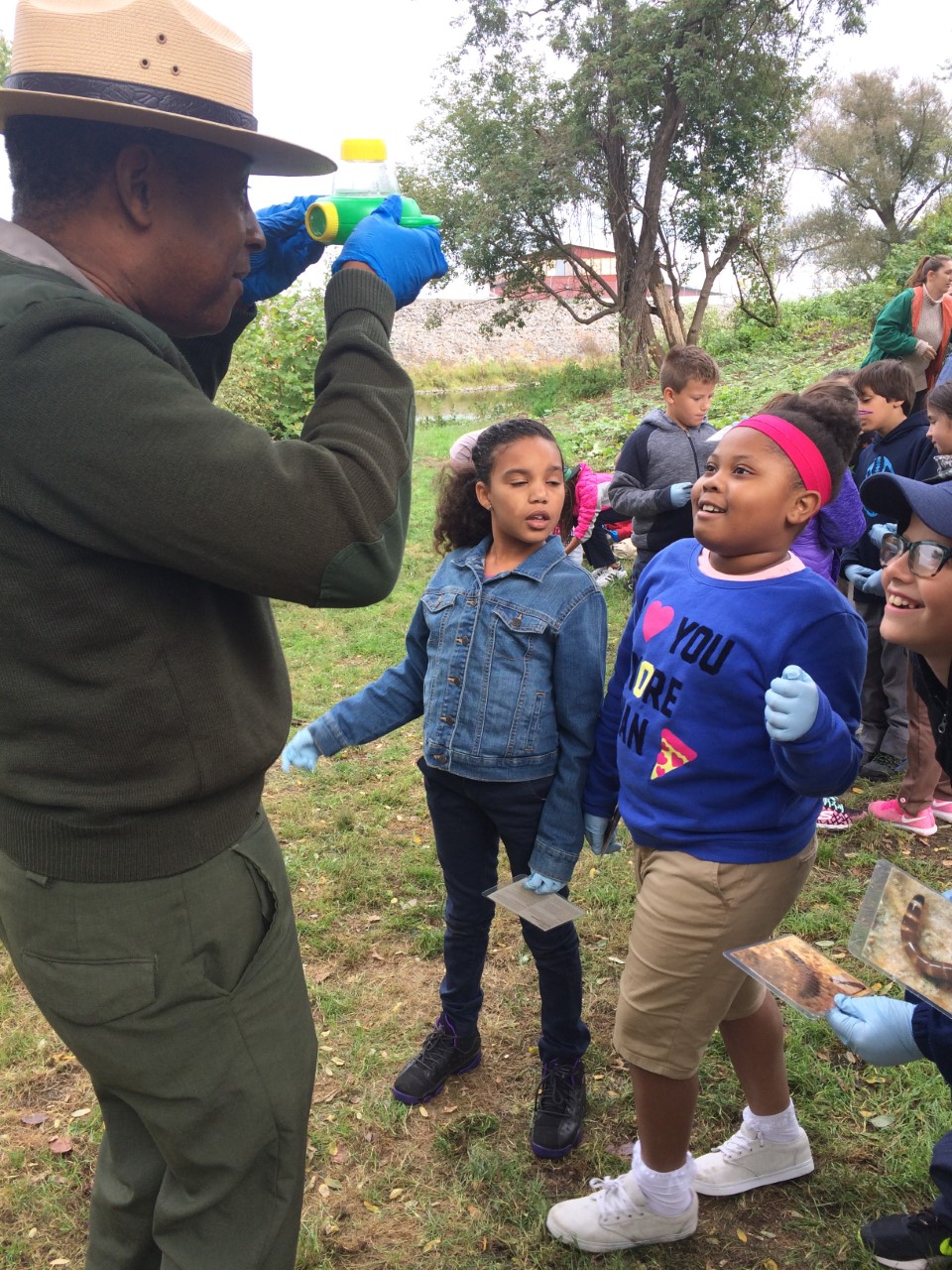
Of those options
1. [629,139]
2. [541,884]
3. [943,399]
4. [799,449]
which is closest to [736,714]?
[799,449]

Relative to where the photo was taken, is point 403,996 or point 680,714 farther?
point 403,996

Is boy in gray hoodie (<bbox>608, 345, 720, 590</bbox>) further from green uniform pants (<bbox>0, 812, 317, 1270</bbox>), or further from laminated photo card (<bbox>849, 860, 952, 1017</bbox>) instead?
green uniform pants (<bbox>0, 812, 317, 1270</bbox>)

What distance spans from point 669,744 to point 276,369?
32.9ft

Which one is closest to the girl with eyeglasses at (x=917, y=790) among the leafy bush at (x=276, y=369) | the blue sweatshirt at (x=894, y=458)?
the blue sweatshirt at (x=894, y=458)

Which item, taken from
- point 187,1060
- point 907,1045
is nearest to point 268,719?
point 187,1060

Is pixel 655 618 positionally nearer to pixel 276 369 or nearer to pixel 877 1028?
pixel 877 1028

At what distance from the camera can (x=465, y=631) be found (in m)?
2.45

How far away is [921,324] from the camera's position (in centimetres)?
557

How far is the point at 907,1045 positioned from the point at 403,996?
1.91 metres

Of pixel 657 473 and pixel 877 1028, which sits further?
pixel 657 473

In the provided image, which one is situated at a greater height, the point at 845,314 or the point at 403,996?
the point at 845,314

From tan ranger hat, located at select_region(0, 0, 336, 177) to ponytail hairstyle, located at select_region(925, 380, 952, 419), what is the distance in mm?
2967

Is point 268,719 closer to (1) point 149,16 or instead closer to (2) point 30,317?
(2) point 30,317

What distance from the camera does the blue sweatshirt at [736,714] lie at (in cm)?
191
